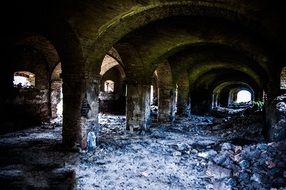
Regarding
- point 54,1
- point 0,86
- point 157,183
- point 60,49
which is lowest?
point 157,183

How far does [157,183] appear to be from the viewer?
201 inches

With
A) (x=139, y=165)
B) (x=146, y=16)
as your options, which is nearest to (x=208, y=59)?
(x=146, y=16)

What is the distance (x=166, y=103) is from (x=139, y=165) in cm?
828

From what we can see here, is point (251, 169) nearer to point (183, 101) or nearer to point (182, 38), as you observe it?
point (182, 38)

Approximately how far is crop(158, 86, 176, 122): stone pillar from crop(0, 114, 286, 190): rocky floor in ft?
17.8

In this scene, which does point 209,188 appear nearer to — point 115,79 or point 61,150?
point 61,150

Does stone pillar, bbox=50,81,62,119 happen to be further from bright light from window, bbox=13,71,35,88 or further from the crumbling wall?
the crumbling wall

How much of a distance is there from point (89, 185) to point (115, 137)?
182 inches

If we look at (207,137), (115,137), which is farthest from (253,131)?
(115,137)

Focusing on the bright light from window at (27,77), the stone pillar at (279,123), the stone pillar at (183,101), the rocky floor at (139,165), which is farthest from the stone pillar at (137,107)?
the stone pillar at (183,101)

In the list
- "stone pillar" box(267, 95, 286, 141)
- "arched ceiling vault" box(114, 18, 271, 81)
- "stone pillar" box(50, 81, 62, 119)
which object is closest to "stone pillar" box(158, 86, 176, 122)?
"arched ceiling vault" box(114, 18, 271, 81)

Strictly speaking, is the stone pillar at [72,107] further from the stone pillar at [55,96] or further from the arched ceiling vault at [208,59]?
the arched ceiling vault at [208,59]

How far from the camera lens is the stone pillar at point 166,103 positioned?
14281mm

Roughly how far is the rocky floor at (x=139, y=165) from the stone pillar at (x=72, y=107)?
0.43m
